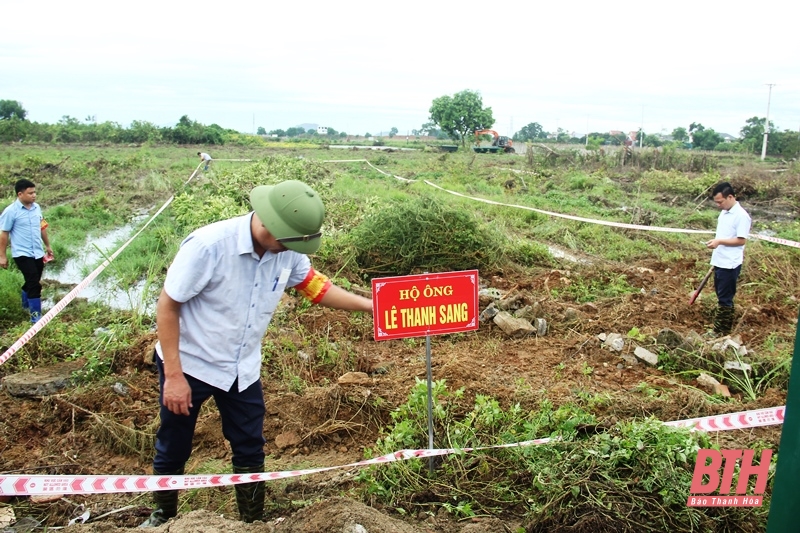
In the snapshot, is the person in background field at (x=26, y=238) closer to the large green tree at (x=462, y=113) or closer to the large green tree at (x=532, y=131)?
the large green tree at (x=462, y=113)

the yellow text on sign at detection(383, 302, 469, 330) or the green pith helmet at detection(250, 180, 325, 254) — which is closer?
the green pith helmet at detection(250, 180, 325, 254)

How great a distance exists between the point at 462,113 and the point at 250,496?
2072 inches

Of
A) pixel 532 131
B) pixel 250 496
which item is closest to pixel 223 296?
pixel 250 496

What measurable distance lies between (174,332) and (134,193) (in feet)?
48.4

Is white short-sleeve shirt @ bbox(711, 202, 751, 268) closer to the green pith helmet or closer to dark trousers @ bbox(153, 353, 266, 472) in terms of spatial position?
the green pith helmet

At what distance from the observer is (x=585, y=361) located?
5289 mm

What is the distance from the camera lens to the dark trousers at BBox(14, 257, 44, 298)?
6469 millimetres

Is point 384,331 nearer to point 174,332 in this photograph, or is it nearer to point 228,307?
point 228,307

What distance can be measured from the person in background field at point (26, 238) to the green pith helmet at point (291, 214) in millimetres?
4958

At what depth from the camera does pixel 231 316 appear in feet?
9.24

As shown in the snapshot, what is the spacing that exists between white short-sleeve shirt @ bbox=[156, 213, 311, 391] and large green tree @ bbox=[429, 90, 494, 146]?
51365 millimetres

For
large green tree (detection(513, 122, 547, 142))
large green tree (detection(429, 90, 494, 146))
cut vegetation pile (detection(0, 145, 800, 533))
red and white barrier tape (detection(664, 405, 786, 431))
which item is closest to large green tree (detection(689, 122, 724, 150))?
large green tree (detection(429, 90, 494, 146))

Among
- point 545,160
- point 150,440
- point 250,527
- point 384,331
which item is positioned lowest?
point 150,440

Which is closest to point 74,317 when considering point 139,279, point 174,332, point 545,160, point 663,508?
point 139,279
